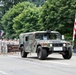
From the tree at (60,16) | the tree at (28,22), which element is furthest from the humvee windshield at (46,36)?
the tree at (28,22)

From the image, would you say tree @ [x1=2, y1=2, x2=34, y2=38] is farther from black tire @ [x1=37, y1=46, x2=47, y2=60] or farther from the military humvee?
black tire @ [x1=37, y1=46, x2=47, y2=60]

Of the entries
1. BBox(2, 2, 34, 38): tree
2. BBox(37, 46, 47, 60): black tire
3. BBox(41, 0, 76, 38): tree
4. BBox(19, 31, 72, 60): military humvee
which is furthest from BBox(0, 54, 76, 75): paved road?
BBox(2, 2, 34, 38): tree

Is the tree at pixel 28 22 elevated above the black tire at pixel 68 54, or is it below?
above

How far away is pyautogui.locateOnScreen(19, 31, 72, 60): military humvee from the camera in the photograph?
22984 millimetres

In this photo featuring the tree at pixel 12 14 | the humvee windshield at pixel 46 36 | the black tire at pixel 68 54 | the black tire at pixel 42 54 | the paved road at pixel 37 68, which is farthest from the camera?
the tree at pixel 12 14

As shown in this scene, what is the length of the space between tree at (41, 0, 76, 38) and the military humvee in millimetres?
19875

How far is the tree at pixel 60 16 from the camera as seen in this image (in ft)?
149

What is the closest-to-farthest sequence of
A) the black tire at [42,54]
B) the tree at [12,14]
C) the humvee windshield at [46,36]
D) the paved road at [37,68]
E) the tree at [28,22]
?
the paved road at [37,68] → the black tire at [42,54] → the humvee windshield at [46,36] → the tree at [28,22] → the tree at [12,14]

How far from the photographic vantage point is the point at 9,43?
36.0 m

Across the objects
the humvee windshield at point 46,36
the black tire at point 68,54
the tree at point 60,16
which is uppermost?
the tree at point 60,16

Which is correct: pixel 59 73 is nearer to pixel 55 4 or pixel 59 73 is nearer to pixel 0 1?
pixel 55 4

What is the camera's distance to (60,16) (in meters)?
45.8

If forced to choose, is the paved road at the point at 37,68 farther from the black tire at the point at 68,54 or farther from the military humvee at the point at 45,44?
the black tire at the point at 68,54

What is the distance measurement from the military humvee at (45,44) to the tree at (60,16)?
65.2 ft
